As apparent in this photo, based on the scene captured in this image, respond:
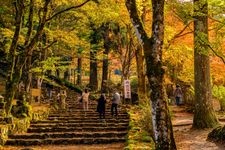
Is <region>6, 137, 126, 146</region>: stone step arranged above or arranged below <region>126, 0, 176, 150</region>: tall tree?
below

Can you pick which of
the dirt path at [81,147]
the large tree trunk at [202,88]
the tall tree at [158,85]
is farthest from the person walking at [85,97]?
the tall tree at [158,85]

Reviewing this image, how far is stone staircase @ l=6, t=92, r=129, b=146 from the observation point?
16.1m

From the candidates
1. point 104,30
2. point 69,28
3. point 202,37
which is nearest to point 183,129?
point 202,37

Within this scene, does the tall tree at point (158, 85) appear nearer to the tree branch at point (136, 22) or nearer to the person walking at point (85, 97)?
the tree branch at point (136, 22)

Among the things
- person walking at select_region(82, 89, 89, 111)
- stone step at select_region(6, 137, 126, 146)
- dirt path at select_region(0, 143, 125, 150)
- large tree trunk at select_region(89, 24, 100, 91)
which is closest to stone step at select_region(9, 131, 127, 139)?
stone step at select_region(6, 137, 126, 146)

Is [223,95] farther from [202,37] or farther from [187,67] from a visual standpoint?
[202,37]

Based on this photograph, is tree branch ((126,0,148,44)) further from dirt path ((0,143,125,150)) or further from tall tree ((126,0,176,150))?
dirt path ((0,143,125,150))

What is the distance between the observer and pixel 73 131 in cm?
1777

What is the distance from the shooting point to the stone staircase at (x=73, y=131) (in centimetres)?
1609

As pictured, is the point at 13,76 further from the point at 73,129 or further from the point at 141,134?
the point at 141,134

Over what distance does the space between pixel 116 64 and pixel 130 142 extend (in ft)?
108

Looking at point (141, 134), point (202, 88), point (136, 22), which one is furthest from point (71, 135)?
point (136, 22)

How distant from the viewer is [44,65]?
22016 mm

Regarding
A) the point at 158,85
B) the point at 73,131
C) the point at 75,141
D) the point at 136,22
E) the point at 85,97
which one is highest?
the point at 136,22
